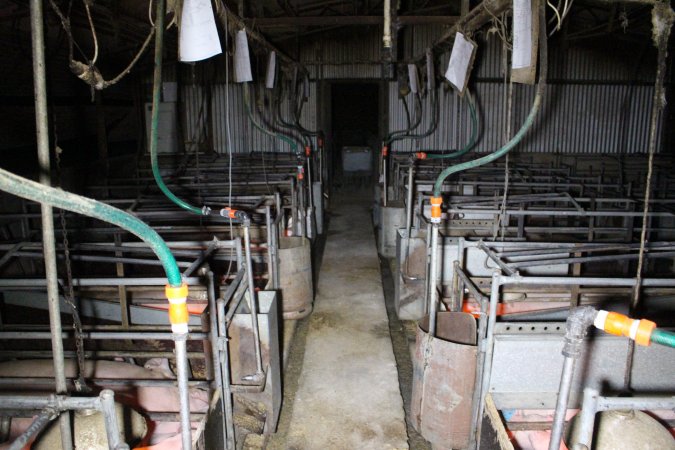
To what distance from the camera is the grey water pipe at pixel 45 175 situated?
1395 millimetres

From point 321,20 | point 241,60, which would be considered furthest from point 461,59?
point 321,20

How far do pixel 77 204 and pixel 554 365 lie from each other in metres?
2.50

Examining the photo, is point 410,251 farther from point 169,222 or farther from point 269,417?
point 169,222

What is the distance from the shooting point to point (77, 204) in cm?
122

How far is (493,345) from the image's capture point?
104 inches

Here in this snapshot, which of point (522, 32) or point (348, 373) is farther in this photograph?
point (348, 373)

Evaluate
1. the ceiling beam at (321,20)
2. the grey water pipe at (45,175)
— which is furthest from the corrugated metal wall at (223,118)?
the grey water pipe at (45,175)

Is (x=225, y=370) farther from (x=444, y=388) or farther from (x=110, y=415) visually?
(x=444, y=388)

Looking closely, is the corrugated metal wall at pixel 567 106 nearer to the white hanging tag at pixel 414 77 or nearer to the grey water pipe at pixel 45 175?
the white hanging tag at pixel 414 77

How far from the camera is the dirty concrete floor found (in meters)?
3.54

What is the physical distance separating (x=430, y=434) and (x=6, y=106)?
28.5 ft

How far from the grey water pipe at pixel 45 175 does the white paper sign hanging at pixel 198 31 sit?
1.43 meters

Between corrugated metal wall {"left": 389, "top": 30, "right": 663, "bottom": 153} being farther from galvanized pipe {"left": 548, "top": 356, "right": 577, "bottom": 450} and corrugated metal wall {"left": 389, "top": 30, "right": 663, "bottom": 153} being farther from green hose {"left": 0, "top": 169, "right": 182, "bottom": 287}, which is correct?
green hose {"left": 0, "top": 169, "right": 182, "bottom": 287}

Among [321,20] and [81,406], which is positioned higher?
[321,20]
